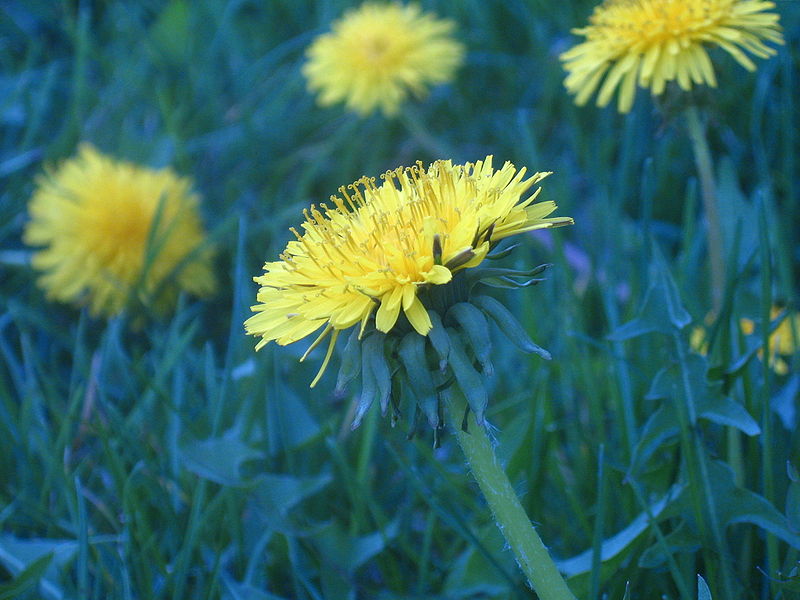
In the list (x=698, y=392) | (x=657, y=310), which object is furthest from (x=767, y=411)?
(x=657, y=310)

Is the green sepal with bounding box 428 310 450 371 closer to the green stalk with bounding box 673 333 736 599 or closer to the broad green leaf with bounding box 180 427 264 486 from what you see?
the green stalk with bounding box 673 333 736 599

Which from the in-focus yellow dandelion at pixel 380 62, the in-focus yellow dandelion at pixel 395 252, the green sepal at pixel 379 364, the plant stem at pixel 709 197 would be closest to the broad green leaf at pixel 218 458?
the in-focus yellow dandelion at pixel 395 252

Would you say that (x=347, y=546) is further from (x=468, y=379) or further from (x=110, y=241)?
(x=110, y=241)

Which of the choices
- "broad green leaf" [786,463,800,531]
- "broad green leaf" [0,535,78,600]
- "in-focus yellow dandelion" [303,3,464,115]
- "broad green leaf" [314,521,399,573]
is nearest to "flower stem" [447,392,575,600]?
"broad green leaf" [786,463,800,531]

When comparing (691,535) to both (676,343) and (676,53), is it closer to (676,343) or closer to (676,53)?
(676,343)

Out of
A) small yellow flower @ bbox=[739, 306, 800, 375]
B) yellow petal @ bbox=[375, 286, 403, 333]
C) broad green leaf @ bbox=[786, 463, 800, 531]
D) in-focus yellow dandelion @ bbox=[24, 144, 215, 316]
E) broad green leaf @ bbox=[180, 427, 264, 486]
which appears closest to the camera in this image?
yellow petal @ bbox=[375, 286, 403, 333]
